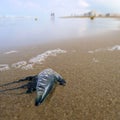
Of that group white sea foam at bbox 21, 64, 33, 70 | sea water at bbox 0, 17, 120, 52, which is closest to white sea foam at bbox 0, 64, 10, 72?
white sea foam at bbox 21, 64, 33, 70

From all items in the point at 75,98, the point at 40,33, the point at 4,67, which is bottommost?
the point at 40,33

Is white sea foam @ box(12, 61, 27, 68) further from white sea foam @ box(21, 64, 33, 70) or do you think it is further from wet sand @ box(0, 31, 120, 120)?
wet sand @ box(0, 31, 120, 120)

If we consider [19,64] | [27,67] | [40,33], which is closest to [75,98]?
[27,67]

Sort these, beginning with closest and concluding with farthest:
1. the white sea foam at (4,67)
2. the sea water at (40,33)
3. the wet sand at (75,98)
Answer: the wet sand at (75,98) < the white sea foam at (4,67) < the sea water at (40,33)

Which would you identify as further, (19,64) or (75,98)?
(19,64)

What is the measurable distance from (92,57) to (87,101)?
428cm

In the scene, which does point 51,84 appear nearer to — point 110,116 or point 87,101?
point 87,101

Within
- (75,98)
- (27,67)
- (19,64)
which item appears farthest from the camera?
(19,64)

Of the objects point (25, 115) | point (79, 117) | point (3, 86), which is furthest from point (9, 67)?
point (79, 117)

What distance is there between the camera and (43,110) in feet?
13.7

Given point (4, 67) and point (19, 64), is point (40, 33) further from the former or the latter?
point (4, 67)

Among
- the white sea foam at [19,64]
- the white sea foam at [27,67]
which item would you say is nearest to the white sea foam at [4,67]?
the white sea foam at [19,64]

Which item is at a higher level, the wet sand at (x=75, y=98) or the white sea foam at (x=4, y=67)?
the wet sand at (x=75, y=98)

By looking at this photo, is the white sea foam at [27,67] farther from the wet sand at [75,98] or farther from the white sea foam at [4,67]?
→ the white sea foam at [4,67]
